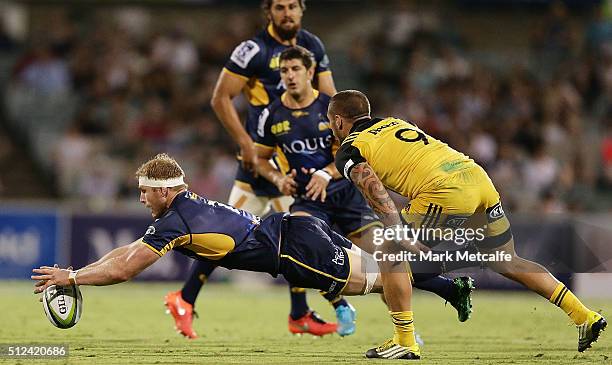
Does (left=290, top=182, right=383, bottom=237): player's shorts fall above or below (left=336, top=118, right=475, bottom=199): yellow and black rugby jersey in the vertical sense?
below

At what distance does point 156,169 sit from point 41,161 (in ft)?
37.0

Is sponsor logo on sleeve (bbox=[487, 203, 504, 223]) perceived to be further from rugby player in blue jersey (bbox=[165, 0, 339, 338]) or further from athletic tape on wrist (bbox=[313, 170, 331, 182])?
rugby player in blue jersey (bbox=[165, 0, 339, 338])

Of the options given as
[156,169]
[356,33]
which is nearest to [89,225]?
[356,33]

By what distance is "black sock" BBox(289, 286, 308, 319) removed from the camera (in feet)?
33.5

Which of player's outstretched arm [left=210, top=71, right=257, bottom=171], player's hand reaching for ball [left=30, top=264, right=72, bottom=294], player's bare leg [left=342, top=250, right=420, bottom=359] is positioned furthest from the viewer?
player's outstretched arm [left=210, top=71, right=257, bottom=171]

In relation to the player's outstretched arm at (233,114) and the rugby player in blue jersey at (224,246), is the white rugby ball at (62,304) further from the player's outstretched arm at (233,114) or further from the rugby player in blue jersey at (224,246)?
the player's outstretched arm at (233,114)

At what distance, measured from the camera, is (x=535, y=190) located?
17203mm

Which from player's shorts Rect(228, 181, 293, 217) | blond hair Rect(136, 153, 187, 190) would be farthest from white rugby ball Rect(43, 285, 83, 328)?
player's shorts Rect(228, 181, 293, 217)

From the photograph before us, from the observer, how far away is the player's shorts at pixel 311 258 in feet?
27.7

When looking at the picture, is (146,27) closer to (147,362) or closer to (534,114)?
(534,114)

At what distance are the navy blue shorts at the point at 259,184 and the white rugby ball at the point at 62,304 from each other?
2.78 meters

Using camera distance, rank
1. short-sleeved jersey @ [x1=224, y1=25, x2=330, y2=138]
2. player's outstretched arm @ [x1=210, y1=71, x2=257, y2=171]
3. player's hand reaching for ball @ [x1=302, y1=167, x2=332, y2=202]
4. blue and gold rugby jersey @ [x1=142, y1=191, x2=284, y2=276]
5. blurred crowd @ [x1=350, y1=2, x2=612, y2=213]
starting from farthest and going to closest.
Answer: blurred crowd @ [x1=350, y1=2, x2=612, y2=213] → short-sleeved jersey @ [x1=224, y1=25, x2=330, y2=138] → player's outstretched arm @ [x1=210, y1=71, x2=257, y2=171] → player's hand reaching for ball @ [x1=302, y1=167, x2=332, y2=202] → blue and gold rugby jersey @ [x1=142, y1=191, x2=284, y2=276]

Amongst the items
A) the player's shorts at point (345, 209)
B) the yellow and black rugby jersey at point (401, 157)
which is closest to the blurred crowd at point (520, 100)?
the player's shorts at point (345, 209)

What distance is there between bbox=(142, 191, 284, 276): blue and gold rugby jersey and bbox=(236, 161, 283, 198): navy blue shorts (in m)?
1.86
